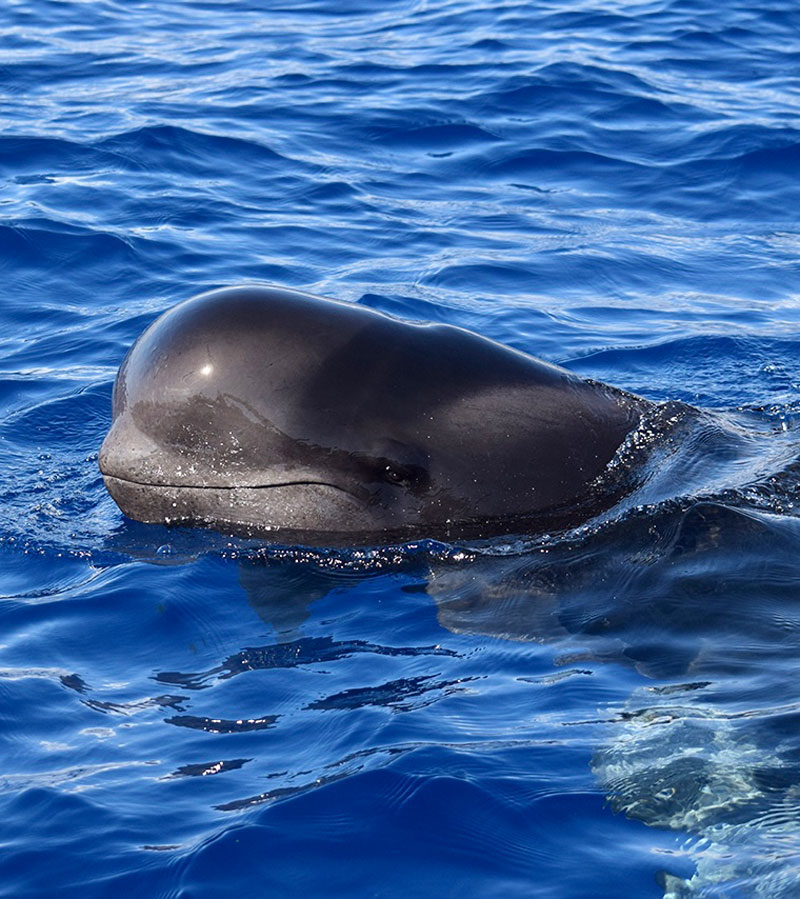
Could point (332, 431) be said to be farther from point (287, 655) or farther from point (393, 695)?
point (393, 695)

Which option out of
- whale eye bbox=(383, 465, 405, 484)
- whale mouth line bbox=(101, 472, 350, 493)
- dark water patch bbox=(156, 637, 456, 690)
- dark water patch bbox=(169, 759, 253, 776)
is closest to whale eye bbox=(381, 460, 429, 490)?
whale eye bbox=(383, 465, 405, 484)

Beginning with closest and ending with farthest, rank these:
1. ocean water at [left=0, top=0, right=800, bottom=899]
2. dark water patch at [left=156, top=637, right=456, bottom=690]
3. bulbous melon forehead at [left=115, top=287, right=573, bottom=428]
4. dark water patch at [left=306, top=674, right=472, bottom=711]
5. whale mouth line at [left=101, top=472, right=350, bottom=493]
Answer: ocean water at [left=0, top=0, right=800, bottom=899], dark water patch at [left=306, top=674, right=472, bottom=711], dark water patch at [left=156, top=637, right=456, bottom=690], bulbous melon forehead at [left=115, top=287, right=573, bottom=428], whale mouth line at [left=101, top=472, right=350, bottom=493]

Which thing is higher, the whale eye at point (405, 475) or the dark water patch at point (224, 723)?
the whale eye at point (405, 475)

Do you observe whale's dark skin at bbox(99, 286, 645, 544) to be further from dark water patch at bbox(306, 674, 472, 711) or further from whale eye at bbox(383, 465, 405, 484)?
dark water patch at bbox(306, 674, 472, 711)

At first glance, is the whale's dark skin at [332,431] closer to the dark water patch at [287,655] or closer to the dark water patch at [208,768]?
the dark water patch at [287,655]

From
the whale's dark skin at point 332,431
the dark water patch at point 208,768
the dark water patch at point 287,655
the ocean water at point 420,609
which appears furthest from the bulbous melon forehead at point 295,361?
the dark water patch at point 208,768

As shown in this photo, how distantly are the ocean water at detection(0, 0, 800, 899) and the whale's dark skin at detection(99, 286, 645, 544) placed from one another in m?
0.23

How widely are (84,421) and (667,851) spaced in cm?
702

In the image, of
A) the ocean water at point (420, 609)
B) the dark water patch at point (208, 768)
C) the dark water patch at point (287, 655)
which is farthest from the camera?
the dark water patch at point (287, 655)

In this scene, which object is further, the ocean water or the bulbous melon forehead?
the bulbous melon forehead

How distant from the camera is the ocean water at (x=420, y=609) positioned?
661cm

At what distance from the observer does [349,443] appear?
861cm

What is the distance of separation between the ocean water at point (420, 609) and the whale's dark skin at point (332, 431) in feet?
0.75

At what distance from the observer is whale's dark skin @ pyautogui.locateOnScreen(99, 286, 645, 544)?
28.2 ft
